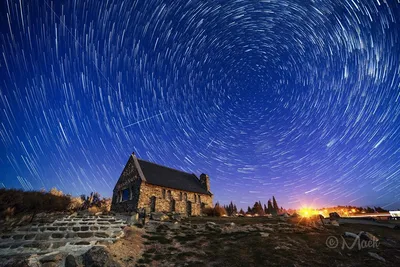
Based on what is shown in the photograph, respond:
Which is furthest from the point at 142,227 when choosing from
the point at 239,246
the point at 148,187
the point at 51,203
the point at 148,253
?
the point at 148,187

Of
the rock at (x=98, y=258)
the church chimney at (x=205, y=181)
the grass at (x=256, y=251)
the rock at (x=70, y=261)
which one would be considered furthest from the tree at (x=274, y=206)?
the rock at (x=70, y=261)

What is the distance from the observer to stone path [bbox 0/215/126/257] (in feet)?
31.9

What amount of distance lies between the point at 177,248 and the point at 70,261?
595 cm

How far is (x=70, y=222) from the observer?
14.6 meters

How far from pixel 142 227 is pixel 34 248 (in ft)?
24.4

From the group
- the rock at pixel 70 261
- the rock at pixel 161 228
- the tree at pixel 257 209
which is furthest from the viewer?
the tree at pixel 257 209

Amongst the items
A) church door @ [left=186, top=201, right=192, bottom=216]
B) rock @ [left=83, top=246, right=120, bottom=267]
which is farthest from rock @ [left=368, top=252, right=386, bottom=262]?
church door @ [left=186, top=201, right=192, bottom=216]

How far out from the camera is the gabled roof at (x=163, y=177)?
34.0 metres

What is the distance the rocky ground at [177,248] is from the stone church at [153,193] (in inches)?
607

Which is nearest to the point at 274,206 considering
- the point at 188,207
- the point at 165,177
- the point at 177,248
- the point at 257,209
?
the point at 257,209

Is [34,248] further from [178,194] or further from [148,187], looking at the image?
[178,194]

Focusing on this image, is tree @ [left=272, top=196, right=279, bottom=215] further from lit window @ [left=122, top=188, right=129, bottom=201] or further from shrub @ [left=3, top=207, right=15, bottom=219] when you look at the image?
shrub @ [left=3, top=207, right=15, bottom=219]

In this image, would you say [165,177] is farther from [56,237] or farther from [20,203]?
[56,237]

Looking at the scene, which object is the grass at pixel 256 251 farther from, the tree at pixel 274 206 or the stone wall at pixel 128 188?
the tree at pixel 274 206
